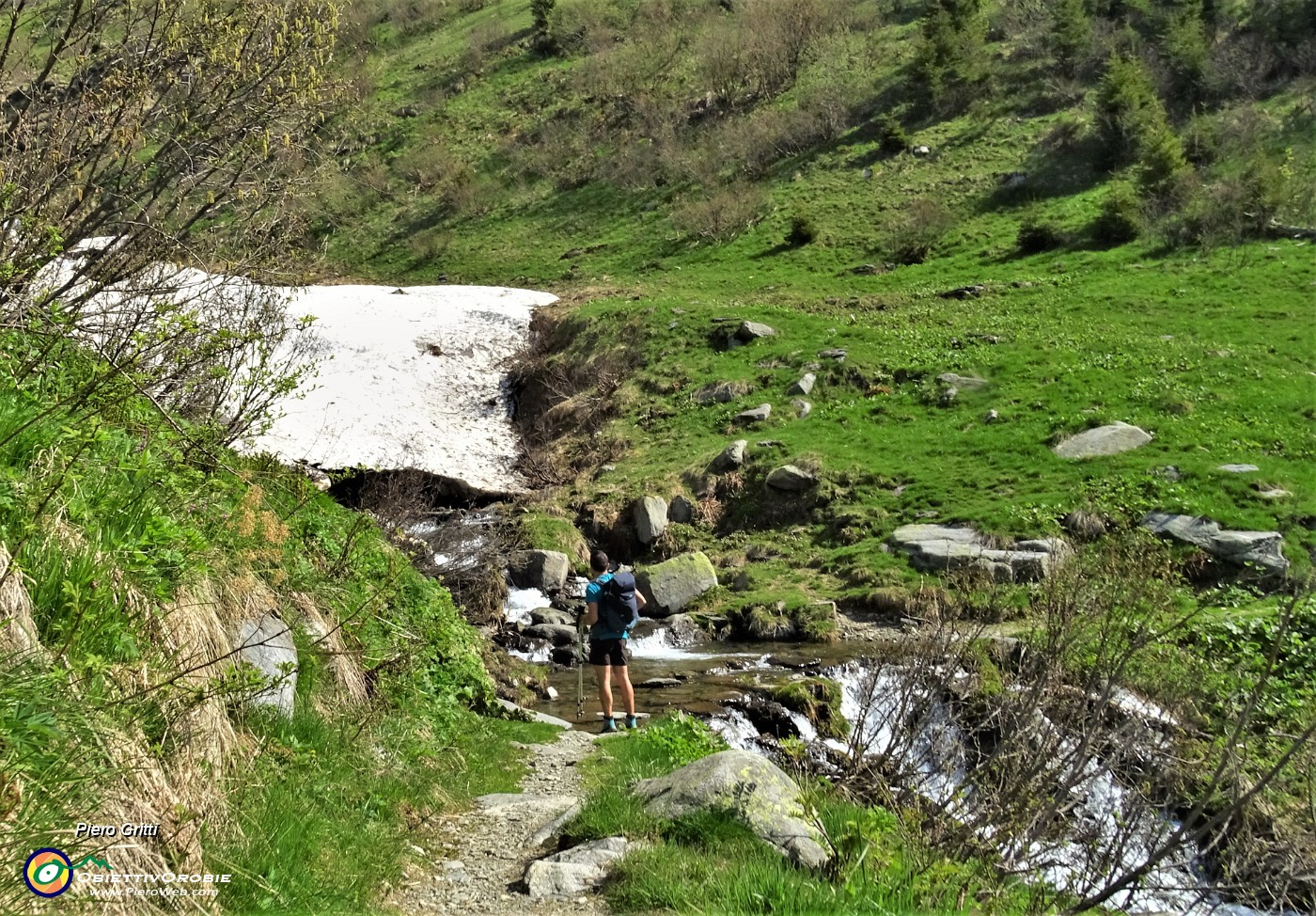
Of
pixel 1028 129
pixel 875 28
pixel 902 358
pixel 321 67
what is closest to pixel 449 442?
pixel 902 358

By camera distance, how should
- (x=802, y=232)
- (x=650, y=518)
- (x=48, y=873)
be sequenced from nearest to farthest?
1. (x=48, y=873)
2. (x=650, y=518)
3. (x=802, y=232)

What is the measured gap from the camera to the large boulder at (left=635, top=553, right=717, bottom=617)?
56.8ft

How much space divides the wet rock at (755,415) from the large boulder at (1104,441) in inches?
271

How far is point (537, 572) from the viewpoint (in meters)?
18.1

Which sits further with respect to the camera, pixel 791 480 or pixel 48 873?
pixel 791 480

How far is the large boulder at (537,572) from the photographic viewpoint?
18.0m

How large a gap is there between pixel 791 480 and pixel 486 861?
15585 millimetres

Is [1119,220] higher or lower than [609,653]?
lower

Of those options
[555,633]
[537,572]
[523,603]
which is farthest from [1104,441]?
[523,603]

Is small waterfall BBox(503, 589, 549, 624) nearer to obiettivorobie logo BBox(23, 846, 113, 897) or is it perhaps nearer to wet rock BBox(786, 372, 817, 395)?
wet rock BBox(786, 372, 817, 395)

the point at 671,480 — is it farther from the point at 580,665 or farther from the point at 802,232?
the point at 802,232

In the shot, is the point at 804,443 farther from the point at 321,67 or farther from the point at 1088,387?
the point at 321,67

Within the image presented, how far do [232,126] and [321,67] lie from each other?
76 cm

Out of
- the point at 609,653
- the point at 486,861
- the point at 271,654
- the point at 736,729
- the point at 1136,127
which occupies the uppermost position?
the point at 271,654
